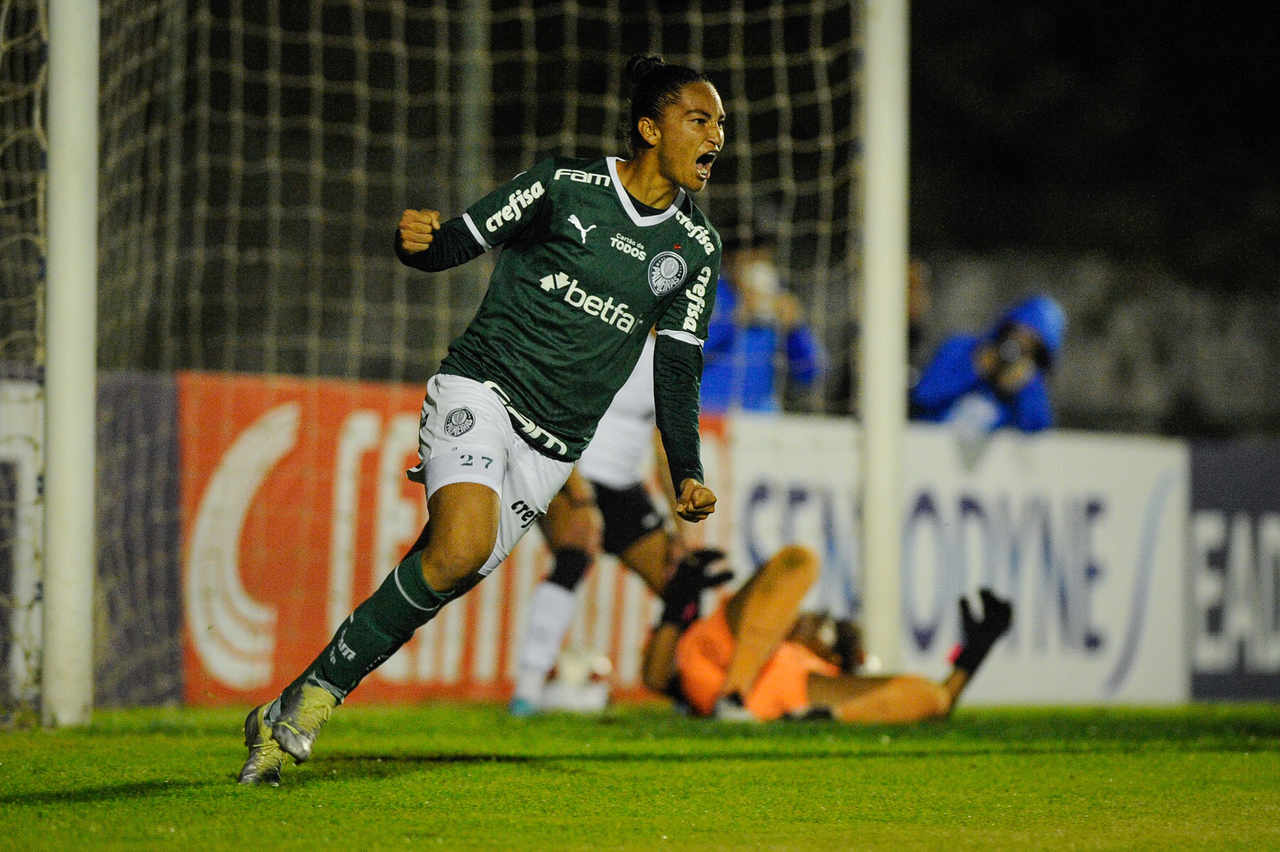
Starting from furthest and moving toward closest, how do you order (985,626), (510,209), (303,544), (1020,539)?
(1020,539) → (303,544) → (985,626) → (510,209)

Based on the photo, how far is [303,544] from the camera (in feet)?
25.2

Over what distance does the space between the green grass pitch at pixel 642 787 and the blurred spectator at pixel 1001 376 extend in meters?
3.27

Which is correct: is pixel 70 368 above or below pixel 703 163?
below

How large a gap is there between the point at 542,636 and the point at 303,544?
1.21 m

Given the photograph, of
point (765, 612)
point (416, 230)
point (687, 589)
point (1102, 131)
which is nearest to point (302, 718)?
point (416, 230)

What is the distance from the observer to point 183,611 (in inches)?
289

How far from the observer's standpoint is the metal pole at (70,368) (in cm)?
624

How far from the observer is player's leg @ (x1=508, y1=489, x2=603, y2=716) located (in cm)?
720

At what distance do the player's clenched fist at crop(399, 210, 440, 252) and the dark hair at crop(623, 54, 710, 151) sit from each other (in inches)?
27.7

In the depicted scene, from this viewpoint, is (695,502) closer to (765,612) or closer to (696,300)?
(696,300)

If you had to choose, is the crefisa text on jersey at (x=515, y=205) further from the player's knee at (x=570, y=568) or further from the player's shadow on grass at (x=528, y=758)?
the player's knee at (x=570, y=568)

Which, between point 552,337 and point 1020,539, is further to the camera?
point 1020,539

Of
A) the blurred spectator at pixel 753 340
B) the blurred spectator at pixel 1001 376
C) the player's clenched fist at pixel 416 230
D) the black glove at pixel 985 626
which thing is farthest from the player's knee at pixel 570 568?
the blurred spectator at pixel 1001 376

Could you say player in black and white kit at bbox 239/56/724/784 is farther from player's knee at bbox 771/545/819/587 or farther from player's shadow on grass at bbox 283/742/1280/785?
player's knee at bbox 771/545/819/587
